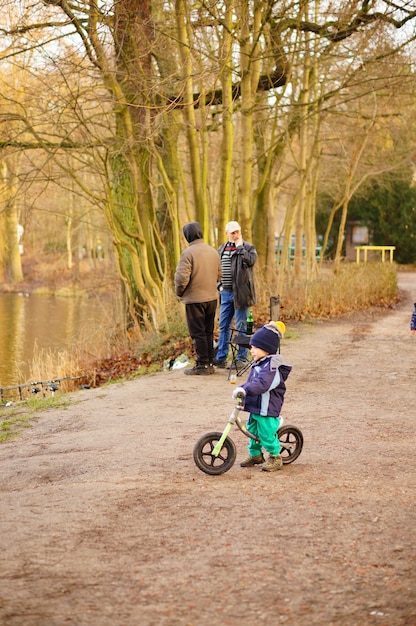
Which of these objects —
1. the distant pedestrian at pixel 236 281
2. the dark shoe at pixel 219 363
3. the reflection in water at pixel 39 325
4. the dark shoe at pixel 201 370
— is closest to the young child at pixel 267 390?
the distant pedestrian at pixel 236 281

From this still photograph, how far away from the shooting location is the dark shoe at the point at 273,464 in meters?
6.63

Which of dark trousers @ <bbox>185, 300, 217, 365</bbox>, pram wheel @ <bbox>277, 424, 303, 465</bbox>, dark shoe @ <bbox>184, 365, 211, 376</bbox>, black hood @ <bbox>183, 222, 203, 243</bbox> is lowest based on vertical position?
dark shoe @ <bbox>184, 365, 211, 376</bbox>

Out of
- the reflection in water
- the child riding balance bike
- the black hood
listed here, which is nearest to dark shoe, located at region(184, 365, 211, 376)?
the black hood

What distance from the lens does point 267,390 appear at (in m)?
6.54

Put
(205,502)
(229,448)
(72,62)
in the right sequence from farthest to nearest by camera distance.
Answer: (72,62) → (229,448) → (205,502)

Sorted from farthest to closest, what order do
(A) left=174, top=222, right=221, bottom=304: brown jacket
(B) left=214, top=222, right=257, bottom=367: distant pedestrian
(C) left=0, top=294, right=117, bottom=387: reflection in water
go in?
1. (C) left=0, top=294, right=117, bottom=387: reflection in water
2. (B) left=214, top=222, right=257, bottom=367: distant pedestrian
3. (A) left=174, top=222, right=221, bottom=304: brown jacket

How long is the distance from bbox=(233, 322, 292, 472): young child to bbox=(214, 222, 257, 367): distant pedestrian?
499 cm

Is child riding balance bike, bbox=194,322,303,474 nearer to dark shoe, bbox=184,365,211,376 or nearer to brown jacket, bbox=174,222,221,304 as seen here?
brown jacket, bbox=174,222,221,304

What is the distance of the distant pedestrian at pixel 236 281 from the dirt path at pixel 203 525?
7.97ft

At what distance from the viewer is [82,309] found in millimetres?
32750

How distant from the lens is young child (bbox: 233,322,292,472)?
6543mm

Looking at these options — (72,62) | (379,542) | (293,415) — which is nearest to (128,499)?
(379,542)

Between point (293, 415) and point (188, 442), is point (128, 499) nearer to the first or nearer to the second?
point (188, 442)

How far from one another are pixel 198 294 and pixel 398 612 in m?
7.58
